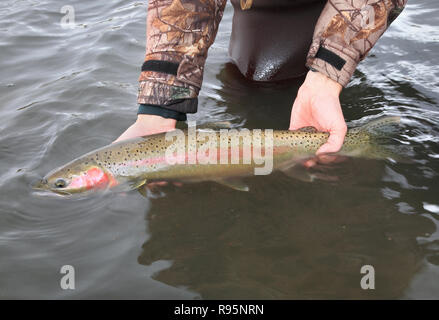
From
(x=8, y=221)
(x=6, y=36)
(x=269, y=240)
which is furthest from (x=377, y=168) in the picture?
(x=6, y=36)

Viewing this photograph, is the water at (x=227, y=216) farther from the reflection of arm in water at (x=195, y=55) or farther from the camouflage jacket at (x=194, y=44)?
the camouflage jacket at (x=194, y=44)

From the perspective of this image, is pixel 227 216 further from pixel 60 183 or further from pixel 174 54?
pixel 174 54

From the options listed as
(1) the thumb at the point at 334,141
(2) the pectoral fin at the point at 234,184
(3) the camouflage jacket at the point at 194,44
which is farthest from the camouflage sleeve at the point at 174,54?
(1) the thumb at the point at 334,141

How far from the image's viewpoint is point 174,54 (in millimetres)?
2934

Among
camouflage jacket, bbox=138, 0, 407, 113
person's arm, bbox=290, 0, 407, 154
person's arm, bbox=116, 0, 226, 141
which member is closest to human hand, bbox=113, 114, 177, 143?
person's arm, bbox=116, 0, 226, 141

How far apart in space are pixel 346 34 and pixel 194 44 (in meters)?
0.99

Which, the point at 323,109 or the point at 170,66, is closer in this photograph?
the point at 323,109

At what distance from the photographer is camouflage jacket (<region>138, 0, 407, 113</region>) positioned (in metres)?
2.87

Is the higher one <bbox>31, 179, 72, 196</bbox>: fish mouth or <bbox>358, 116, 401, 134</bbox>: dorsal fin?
<bbox>358, 116, 401, 134</bbox>: dorsal fin

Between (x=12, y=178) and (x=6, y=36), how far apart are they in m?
3.33

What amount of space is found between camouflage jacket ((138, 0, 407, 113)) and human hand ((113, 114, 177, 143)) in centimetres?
10

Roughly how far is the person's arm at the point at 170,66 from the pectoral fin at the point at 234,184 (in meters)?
0.52

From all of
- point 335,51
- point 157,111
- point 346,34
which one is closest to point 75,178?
point 157,111

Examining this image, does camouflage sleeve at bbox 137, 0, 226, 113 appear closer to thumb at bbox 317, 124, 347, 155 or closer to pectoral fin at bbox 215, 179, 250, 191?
pectoral fin at bbox 215, 179, 250, 191
